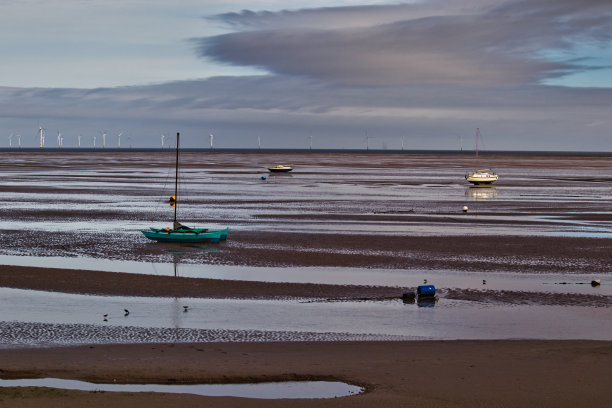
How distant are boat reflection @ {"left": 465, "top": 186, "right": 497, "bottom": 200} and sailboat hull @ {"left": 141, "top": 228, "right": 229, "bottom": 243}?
31897 millimetres

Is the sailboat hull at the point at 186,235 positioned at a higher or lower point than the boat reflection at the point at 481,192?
lower

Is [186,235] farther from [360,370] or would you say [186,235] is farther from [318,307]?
[360,370]

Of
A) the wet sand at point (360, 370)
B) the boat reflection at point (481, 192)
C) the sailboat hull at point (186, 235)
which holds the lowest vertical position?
the wet sand at point (360, 370)

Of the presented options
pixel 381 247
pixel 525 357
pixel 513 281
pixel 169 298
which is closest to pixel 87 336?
pixel 169 298

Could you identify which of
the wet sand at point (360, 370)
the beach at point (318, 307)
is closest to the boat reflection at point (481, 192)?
the beach at point (318, 307)

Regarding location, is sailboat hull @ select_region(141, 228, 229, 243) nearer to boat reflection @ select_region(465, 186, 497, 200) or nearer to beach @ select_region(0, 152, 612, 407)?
beach @ select_region(0, 152, 612, 407)

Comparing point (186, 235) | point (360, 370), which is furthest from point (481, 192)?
point (360, 370)

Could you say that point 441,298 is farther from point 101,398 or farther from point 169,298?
point 101,398

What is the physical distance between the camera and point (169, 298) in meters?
21.0

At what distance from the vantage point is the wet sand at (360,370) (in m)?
12.0

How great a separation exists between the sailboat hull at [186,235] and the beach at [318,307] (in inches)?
20.5

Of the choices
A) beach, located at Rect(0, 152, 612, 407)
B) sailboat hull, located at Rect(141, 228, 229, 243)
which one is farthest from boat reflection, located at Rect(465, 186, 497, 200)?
sailboat hull, located at Rect(141, 228, 229, 243)

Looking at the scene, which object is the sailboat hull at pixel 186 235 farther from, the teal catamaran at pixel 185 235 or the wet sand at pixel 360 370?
the wet sand at pixel 360 370

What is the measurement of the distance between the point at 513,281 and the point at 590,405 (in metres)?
12.2
